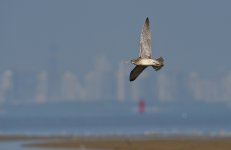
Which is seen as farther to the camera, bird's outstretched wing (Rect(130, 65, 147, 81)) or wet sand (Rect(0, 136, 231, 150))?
wet sand (Rect(0, 136, 231, 150))

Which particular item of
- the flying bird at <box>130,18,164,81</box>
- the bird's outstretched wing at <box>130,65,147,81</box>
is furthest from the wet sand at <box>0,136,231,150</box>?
→ the flying bird at <box>130,18,164,81</box>

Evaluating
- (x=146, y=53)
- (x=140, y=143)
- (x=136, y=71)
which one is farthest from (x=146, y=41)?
A: (x=140, y=143)

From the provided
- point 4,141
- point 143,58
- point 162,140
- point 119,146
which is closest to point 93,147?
point 119,146

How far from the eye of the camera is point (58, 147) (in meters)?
89.2

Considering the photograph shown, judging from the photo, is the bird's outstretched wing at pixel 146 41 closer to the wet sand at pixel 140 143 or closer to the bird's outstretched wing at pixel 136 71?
the bird's outstretched wing at pixel 136 71

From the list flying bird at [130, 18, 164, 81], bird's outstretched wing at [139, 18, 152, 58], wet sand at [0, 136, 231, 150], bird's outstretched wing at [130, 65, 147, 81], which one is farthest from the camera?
wet sand at [0, 136, 231, 150]

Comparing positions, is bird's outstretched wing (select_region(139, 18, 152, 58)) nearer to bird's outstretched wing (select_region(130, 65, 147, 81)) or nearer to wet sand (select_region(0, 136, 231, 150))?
bird's outstretched wing (select_region(130, 65, 147, 81))

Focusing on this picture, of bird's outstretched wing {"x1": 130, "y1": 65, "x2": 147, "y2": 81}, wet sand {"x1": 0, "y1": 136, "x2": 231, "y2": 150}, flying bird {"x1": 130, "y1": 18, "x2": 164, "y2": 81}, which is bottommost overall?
bird's outstretched wing {"x1": 130, "y1": 65, "x2": 147, "y2": 81}

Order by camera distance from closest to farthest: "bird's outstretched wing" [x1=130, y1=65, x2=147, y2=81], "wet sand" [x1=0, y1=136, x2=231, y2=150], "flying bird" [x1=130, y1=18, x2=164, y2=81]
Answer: "flying bird" [x1=130, y1=18, x2=164, y2=81] < "bird's outstretched wing" [x1=130, y1=65, x2=147, y2=81] < "wet sand" [x1=0, y1=136, x2=231, y2=150]

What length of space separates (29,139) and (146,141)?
15812 millimetres

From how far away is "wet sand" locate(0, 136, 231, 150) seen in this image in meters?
85.2

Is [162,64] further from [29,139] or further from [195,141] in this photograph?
[29,139]

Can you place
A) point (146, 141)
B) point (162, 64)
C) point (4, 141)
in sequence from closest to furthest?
point (162, 64) → point (146, 141) → point (4, 141)

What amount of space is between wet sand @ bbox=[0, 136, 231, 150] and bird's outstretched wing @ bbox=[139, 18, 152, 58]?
41728 millimetres
